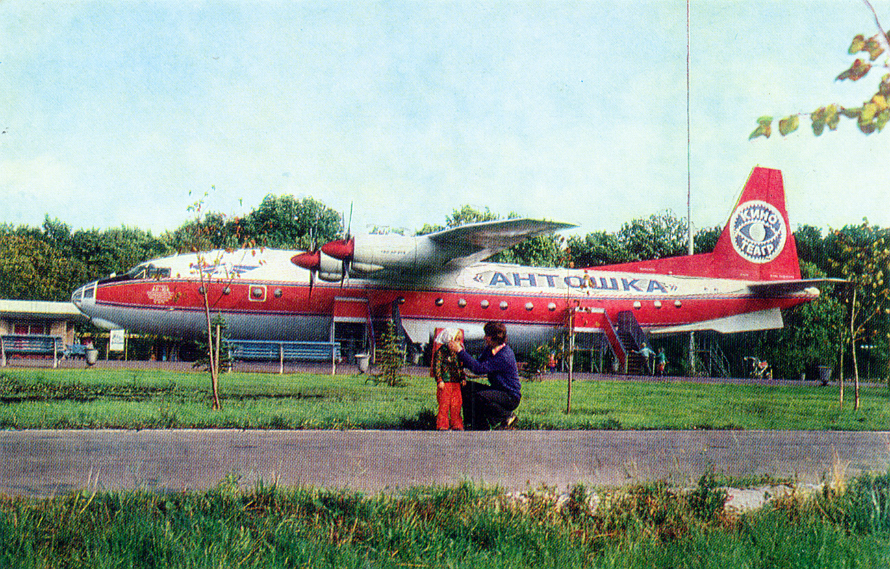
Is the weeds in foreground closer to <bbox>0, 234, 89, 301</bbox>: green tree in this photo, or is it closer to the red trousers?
the red trousers

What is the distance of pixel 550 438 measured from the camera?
743 cm

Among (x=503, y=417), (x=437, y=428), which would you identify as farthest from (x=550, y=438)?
(x=437, y=428)

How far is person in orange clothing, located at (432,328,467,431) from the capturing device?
7.67m

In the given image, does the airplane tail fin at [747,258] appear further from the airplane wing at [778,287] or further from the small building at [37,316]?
the small building at [37,316]

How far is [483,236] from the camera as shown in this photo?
18.4 metres

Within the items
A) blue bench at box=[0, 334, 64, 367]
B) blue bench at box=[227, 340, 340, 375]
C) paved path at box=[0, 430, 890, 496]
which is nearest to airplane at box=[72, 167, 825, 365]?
blue bench at box=[227, 340, 340, 375]

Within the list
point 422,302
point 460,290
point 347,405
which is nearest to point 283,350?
point 422,302

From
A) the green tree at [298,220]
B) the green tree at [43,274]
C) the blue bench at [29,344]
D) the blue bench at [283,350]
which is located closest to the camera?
the blue bench at [29,344]

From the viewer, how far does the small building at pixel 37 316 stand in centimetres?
3064

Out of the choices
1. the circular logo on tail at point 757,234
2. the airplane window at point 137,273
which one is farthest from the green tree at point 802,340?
the airplane window at point 137,273

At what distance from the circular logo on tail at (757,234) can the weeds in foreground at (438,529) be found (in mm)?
20878

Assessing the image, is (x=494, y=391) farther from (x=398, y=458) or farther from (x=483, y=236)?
(x=483, y=236)

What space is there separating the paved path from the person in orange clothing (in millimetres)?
347

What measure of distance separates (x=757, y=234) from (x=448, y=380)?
20641 millimetres
